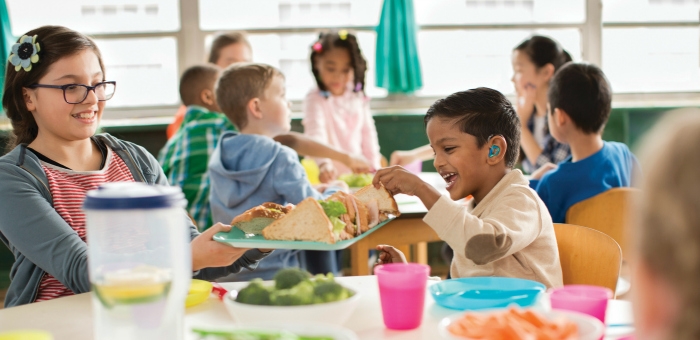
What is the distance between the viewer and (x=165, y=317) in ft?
3.08

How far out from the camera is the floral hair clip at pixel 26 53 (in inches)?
65.1

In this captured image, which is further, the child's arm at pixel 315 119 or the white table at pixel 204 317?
the child's arm at pixel 315 119

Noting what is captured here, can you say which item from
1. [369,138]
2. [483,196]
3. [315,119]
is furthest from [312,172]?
[483,196]

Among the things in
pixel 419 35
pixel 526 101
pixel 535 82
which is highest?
pixel 419 35

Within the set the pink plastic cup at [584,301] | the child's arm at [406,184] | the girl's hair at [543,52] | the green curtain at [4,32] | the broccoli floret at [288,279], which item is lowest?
the pink plastic cup at [584,301]

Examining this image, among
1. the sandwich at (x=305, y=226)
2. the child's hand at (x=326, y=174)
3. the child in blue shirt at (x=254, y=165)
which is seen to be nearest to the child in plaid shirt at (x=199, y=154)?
the child's hand at (x=326, y=174)

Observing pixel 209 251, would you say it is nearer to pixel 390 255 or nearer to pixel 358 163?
pixel 390 255

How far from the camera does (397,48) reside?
15.5ft

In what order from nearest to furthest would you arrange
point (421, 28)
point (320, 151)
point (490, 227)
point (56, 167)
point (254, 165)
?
point (490, 227), point (56, 167), point (254, 165), point (320, 151), point (421, 28)

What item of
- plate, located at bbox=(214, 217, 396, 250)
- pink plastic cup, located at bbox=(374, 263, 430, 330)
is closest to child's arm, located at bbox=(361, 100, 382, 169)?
plate, located at bbox=(214, 217, 396, 250)

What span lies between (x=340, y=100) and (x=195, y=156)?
4.36 feet

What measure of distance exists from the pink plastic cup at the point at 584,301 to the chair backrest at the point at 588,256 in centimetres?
52

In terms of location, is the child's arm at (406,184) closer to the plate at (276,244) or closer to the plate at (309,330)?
the plate at (276,244)

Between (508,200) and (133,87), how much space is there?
3.98m
